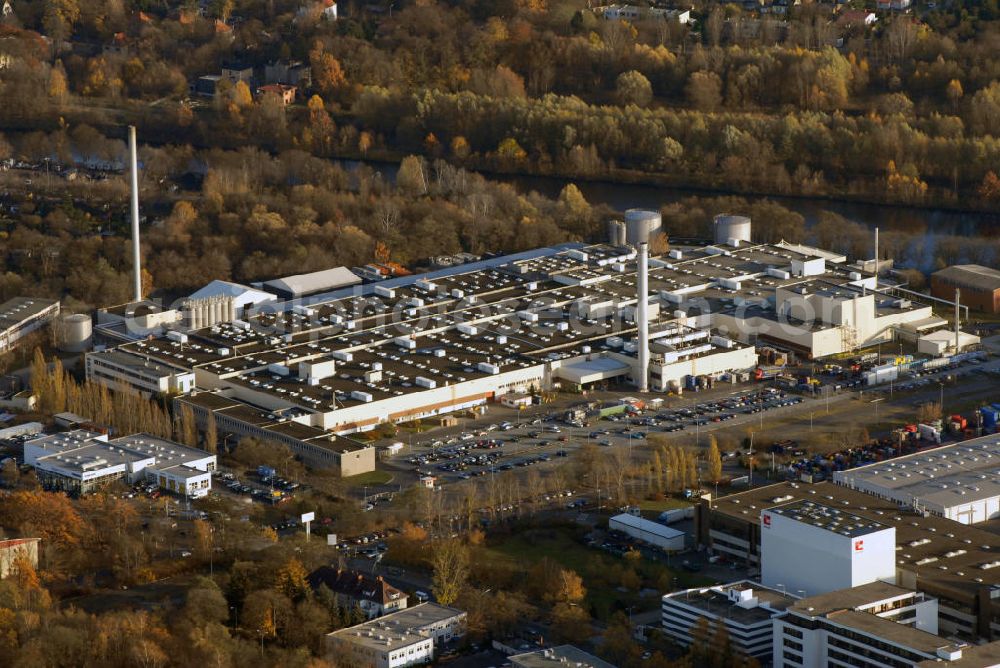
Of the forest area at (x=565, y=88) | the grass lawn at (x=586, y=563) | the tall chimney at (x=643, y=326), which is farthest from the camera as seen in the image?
the forest area at (x=565, y=88)

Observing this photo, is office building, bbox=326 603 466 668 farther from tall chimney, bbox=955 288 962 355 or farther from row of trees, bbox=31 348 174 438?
tall chimney, bbox=955 288 962 355

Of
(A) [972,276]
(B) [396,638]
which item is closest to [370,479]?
(B) [396,638]

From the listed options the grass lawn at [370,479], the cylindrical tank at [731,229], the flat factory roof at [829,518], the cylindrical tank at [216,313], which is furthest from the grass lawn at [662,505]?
the cylindrical tank at [731,229]

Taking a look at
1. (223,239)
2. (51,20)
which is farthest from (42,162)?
(51,20)

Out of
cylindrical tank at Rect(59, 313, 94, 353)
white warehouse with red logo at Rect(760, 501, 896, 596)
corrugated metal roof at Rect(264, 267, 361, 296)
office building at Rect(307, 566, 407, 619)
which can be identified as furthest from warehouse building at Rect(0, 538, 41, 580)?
corrugated metal roof at Rect(264, 267, 361, 296)

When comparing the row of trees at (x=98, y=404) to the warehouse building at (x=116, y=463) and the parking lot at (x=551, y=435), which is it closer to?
the warehouse building at (x=116, y=463)

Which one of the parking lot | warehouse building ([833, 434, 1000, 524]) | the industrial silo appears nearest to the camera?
warehouse building ([833, 434, 1000, 524])
